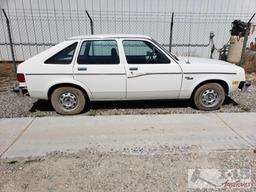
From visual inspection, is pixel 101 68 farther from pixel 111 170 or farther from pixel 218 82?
pixel 218 82

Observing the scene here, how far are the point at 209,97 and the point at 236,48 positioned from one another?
5633 millimetres

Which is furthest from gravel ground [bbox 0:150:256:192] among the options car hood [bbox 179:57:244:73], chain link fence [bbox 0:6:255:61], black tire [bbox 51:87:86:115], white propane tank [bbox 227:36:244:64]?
chain link fence [bbox 0:6:255:61]

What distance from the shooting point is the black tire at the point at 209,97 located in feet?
16.4

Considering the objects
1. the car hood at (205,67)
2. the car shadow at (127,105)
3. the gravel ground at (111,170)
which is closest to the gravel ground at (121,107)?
the car shadow at (127,105)

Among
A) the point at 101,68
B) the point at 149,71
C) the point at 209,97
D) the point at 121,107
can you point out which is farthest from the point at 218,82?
the point at 101,68

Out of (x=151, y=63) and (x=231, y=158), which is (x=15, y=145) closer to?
(x=151, y=63)

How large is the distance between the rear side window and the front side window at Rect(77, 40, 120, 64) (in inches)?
6.5

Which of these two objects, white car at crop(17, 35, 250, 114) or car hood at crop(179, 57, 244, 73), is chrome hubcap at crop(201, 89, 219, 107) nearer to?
white car at crop(17, 35, 250, 114)

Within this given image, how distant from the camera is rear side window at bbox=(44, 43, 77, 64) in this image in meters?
4.69

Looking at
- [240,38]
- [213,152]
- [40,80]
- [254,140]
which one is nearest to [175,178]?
[213,152]

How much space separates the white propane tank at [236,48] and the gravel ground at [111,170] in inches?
280

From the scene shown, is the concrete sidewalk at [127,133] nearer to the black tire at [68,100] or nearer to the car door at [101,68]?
the black tire at [68,100]

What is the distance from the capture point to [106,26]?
10047 millimetres

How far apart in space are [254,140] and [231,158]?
81 centimetres
